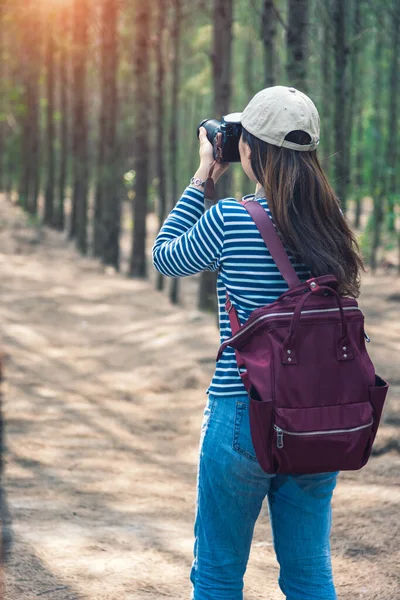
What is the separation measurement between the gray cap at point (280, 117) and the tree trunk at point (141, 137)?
52.1 ft

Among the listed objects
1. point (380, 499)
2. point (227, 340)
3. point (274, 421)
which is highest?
point (227, 340)

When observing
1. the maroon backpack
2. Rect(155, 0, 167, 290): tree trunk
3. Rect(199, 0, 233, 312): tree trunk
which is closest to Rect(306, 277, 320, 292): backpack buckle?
the maroon backpack

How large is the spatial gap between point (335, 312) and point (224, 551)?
0.84m

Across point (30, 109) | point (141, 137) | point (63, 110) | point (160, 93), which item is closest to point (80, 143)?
point (63, 110)

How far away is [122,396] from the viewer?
375 inches

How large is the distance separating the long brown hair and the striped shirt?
77 millimetres

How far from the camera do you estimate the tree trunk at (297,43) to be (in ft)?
27.3

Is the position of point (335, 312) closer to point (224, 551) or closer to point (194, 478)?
point (224, 551)

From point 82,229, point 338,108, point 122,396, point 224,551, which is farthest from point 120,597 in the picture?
point 82,229

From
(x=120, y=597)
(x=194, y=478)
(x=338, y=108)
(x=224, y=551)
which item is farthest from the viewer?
(x=338, y=108)

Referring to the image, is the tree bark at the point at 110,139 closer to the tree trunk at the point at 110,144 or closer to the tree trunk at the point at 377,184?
the tree trunk at the point at 110,144

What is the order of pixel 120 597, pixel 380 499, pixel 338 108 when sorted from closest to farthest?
pixel 120 597, pixel 380 499, pixel 338 108

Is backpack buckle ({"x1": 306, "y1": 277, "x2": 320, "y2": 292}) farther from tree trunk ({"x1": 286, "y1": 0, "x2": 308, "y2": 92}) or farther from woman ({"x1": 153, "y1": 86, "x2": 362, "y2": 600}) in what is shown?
tree trunk ({"x1": 286, "y1": 0, "x2": 308, "y2": 92})

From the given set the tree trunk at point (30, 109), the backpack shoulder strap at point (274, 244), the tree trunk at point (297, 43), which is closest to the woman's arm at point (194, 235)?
the backpack shoulder strap at point (274, 244)
